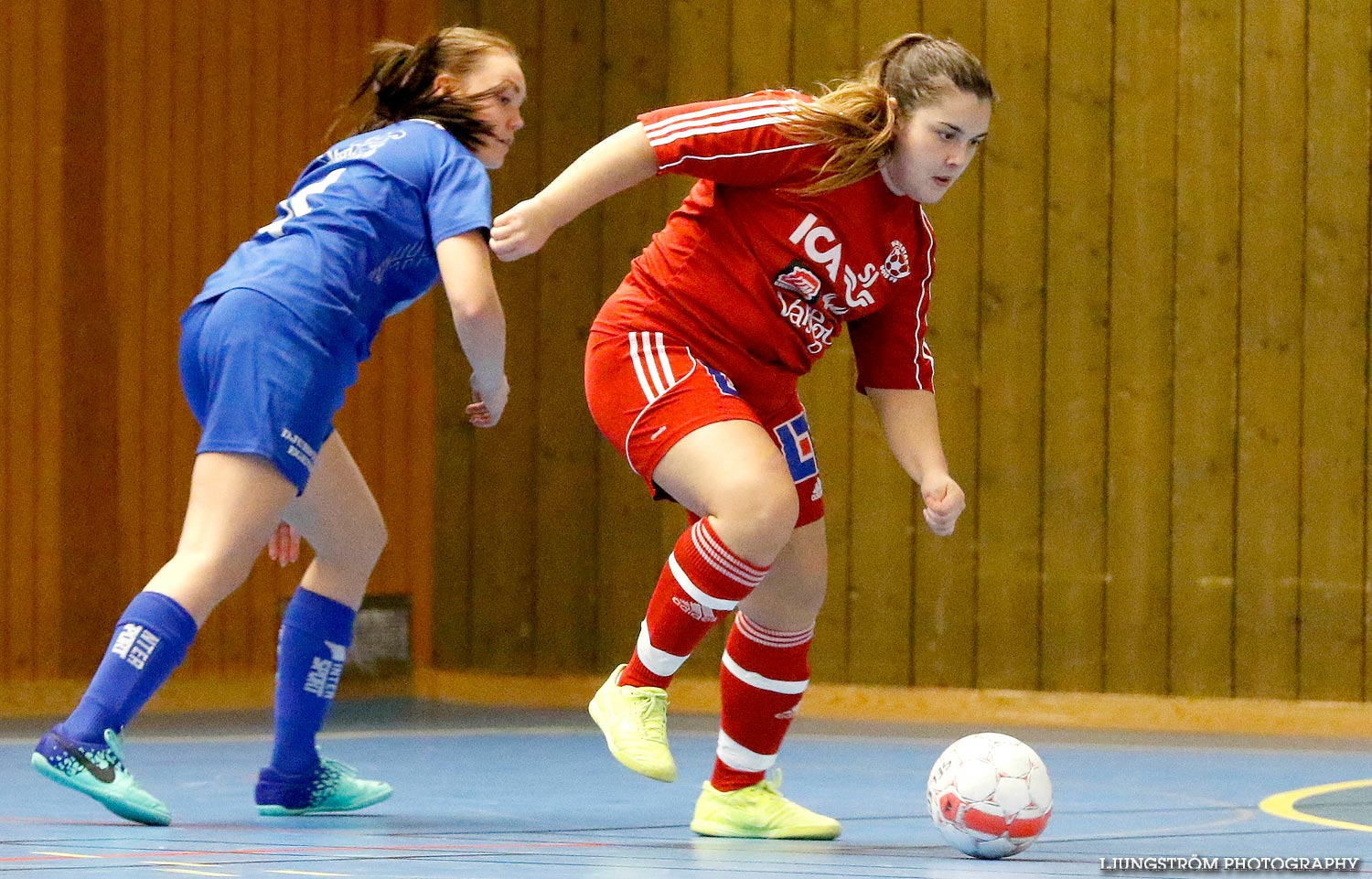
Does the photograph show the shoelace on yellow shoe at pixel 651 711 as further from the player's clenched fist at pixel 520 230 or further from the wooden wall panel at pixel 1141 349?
the wooden wall panel at pixel 1141 349

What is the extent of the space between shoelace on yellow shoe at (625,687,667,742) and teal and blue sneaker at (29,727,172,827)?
894mm

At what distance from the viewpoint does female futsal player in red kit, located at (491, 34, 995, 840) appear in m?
3.22

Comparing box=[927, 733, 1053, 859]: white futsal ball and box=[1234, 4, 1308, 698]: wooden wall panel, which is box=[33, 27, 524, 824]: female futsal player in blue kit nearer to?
box=[927, 733, 1053, 859]: white futsal ball

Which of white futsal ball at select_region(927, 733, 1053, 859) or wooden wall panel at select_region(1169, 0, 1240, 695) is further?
wooden wall panel at select_region(1169, 0, 1240, 695)

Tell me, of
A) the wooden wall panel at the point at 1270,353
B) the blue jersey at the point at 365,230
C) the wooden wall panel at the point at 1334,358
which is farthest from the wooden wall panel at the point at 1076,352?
the blue jersey at the point at 365,230

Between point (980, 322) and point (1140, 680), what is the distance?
1.28 metres

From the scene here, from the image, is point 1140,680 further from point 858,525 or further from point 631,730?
point 631,730

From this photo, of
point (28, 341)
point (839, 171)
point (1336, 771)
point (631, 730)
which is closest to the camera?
point (631, 730)

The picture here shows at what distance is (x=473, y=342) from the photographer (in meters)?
3.48

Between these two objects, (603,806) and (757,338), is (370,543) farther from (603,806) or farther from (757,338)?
(757,338)

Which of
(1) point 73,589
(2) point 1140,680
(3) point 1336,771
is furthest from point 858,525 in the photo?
(1) point 73,589

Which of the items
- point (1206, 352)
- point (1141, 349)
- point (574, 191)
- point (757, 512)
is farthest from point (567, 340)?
point (757, 512)

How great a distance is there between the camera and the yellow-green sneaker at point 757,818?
11.6 ft

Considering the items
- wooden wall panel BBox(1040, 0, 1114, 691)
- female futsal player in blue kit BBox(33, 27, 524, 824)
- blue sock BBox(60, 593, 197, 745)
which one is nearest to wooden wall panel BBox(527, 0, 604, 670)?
wooden wall panel BBox(1040, 0, 1114, 691)
